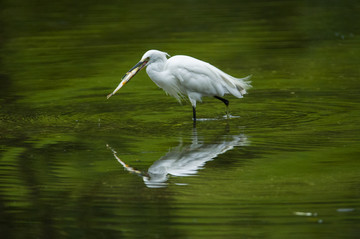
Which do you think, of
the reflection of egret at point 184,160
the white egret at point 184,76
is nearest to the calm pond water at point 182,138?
the reflection of egret at point 184,160

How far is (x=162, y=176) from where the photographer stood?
712cm

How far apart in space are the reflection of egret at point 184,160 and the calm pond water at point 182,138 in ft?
0.07

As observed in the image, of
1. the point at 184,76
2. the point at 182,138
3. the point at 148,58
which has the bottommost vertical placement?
the point at 182,138

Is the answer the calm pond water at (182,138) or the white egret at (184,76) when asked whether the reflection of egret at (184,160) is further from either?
the white egret at (184,76)

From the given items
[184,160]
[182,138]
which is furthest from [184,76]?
[184,160]

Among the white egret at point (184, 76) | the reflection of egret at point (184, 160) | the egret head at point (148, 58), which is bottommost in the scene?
the reflection of egret at point (184, 160)

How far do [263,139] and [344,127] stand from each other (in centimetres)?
113

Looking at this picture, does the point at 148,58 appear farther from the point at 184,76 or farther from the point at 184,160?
the point at 184,160

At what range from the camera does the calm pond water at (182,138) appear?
593 centimetres

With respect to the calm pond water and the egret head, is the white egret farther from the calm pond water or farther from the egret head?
the calm pond water

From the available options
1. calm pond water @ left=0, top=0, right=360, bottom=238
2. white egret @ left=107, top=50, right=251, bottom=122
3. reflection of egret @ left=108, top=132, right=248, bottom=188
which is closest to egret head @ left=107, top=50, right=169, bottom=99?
white egret @ left=107, top=50, right=251, bottom=122

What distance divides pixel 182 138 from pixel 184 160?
3.60ft

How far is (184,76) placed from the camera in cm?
980

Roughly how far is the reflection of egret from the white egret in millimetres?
1191
